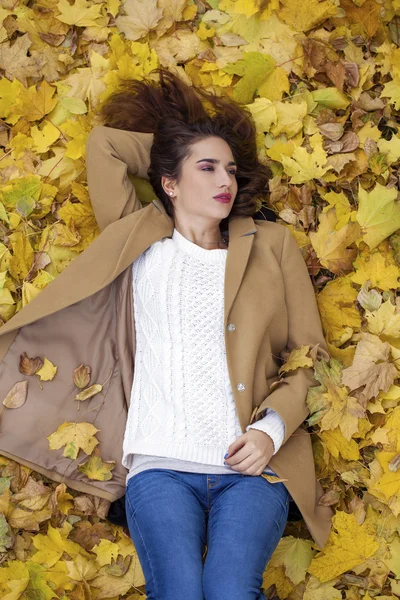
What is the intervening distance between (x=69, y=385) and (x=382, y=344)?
49.5 inches

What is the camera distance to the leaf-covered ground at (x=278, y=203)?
292cm

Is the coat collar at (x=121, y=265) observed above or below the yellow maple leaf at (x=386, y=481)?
above

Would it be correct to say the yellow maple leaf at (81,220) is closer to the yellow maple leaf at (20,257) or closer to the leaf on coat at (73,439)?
the yellow maple leaf at (20,257)

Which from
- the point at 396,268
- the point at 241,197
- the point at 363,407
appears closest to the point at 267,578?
the point at 363,407

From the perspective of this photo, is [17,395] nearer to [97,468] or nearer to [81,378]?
[81,378]

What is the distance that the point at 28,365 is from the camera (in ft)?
9.84

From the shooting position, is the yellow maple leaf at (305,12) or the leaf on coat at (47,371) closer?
the leaf on coat at (47,371)

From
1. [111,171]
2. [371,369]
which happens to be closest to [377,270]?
[371,369]

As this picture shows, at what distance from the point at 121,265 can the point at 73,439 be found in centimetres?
71

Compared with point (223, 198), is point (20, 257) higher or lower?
lower

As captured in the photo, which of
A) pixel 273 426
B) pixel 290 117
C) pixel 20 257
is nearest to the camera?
pixel 273 426

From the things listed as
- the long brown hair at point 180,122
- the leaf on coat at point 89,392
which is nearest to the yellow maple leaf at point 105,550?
the leaf on coat at point 89,392

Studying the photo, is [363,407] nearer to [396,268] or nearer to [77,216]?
[396,268]

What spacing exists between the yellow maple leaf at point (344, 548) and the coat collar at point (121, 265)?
911 mm
